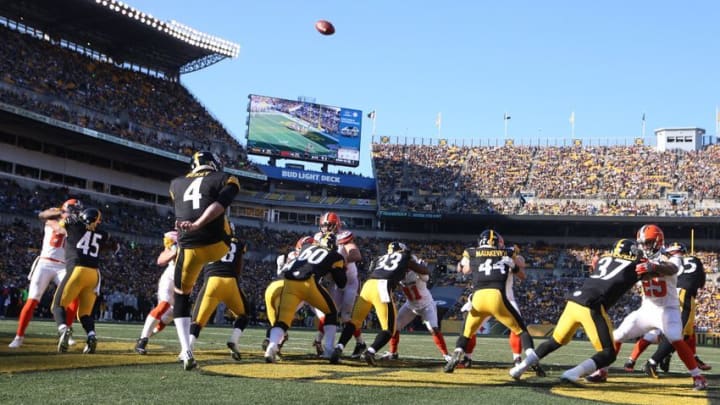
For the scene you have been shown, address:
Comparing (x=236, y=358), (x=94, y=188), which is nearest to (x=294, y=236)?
(x=94, y=188)

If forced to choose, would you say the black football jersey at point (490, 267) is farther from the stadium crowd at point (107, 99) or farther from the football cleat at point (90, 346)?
the stadium crowd at point (107, 99)

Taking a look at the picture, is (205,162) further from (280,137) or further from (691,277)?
(280,137)

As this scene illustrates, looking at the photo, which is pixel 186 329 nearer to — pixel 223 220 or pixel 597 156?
pixel 223 220

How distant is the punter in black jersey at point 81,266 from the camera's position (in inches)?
438

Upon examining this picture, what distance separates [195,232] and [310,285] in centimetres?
259

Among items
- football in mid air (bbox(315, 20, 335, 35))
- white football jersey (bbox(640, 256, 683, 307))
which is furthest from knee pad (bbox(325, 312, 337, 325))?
football in mid air (bbox(315, 20, 335, 35))

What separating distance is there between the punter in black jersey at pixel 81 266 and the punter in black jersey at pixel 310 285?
272cm

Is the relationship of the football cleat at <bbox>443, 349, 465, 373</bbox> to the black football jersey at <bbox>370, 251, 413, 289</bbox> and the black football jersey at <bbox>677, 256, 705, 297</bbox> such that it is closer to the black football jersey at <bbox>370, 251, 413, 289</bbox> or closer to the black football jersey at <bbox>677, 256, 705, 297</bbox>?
the black football jersey at <bbox>370, 251, 413, 289</bbox>

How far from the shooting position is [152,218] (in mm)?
46656

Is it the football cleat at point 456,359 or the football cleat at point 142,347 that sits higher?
the football cleat at point 456,359

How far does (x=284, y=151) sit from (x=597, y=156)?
930 inches

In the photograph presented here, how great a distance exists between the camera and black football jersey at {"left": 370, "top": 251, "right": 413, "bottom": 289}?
468 inches

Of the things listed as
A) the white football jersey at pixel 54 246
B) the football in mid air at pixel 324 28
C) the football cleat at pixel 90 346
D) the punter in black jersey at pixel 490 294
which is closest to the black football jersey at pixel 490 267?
the punter in black jersey at pixel 490 294

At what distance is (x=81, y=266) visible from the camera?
11156mm
